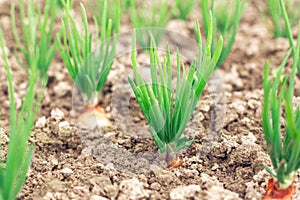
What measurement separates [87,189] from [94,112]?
0.50 meters

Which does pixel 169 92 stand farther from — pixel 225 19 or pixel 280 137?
pixel 225 19

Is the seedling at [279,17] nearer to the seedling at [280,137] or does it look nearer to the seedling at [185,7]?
the seedling at [185,7]

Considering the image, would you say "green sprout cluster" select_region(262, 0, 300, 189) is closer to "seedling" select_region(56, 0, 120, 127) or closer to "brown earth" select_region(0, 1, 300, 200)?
"brown earth" select_region(0, 1, 300, 200)

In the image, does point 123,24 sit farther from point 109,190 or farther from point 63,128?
point 109,190

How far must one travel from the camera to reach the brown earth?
1.71m

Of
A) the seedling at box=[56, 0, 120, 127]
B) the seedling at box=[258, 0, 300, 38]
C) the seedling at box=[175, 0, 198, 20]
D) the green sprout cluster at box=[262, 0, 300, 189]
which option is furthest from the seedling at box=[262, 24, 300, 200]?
the seedling at box=[175, 0, 198, 20]

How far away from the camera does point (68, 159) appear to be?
6.24 ft

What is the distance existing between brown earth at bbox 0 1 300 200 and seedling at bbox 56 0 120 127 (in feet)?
0.30

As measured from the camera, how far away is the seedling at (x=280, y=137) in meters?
1.50

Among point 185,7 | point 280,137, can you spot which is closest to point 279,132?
point 280,137

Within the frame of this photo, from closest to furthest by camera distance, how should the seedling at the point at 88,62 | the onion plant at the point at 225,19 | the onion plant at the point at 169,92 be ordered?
the onion plant at the point at 169,92 < the seedling at the point at 88,62 < the onion plant at the point at 225,19

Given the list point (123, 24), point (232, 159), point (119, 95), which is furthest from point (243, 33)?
point (232, 159)

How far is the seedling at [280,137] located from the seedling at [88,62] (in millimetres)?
624

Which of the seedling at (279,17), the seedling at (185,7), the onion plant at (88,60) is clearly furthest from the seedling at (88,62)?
the seedling at (279,17)
